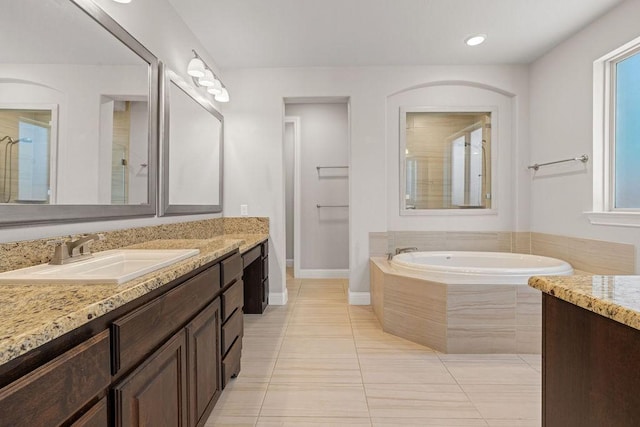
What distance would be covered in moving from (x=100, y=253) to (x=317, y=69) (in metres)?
2.70

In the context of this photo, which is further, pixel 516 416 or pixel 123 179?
pixel 123 179

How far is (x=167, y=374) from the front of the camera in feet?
3.57

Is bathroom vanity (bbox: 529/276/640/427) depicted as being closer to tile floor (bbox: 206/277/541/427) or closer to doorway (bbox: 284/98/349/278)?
tile floor (bbox: 206/277/541/427)

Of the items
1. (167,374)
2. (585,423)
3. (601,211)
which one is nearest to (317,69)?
(601,211)

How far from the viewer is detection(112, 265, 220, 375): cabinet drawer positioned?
844 millimetres

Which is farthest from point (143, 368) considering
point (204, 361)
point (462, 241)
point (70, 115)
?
point (462, 241)

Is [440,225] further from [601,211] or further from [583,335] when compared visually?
[583,335]

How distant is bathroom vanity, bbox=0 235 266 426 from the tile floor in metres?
0.38

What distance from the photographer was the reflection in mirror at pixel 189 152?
2.22 meters

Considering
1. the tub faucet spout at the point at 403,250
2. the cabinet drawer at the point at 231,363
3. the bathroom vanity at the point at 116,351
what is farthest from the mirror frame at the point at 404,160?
the bathroom vanity at the point at 116,351

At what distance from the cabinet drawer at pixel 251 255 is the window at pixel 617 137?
8.85 ft

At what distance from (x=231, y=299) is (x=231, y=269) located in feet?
0.54

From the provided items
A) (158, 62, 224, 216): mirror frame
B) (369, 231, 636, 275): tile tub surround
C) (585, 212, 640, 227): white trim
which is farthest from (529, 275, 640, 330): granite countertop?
(369, 231, 636, 275): tile tub surround

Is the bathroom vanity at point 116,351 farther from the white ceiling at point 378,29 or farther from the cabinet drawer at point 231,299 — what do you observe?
the white ceiling at point 378,29
